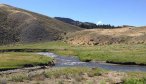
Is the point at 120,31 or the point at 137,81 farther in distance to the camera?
the point at 120,31

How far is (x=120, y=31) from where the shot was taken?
197 meters

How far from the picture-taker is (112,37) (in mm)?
181000

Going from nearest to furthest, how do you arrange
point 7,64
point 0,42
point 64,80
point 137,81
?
point 137,81
point 64,80
point 7,64
point 0,42

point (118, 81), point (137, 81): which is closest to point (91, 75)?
point (118, 81)

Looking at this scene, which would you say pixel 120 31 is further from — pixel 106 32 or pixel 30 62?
pixel 30 62

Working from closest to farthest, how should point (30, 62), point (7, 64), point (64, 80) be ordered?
point (64, 80) < point (7, 64) < point (30, 62)

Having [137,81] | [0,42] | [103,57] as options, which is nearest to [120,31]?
[0,42]

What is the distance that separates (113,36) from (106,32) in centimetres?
1505

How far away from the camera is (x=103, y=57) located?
3853 inches

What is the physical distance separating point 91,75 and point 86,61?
41.2 m

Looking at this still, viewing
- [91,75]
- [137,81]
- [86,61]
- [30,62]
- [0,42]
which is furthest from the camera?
[0,42]

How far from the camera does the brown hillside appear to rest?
170 m

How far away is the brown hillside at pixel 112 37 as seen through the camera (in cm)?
17012

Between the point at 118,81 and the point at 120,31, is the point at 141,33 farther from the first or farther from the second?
the point at 118,81
